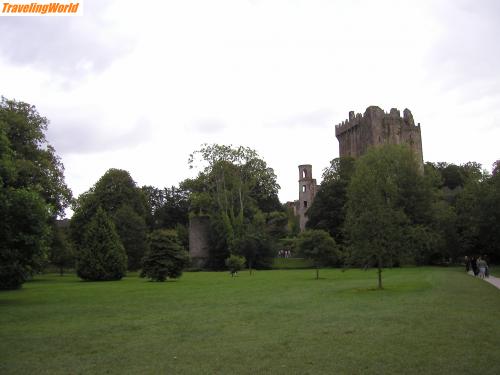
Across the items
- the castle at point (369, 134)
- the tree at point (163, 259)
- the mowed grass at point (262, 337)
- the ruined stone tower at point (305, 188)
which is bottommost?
the mowed grass at point (262, 337)

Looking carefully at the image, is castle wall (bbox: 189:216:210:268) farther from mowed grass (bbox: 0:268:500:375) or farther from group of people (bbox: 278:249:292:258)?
mowed grass (bbox: 0:268:500:375)

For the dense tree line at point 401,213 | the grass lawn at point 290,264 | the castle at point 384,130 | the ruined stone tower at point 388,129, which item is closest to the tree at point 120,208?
the grass lawn at point 290,264

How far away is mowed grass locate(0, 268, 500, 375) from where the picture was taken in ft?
25.3

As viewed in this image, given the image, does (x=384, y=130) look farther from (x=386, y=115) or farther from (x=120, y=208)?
(x=120, y=208)

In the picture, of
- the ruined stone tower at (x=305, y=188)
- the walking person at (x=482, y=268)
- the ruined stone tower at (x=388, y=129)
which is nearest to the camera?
the walking person at (x=482, y=268)

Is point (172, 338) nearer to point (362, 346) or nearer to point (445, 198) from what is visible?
point (362, 346)

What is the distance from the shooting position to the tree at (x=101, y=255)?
36.7 m

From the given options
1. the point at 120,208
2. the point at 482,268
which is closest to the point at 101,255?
the point at 120,208

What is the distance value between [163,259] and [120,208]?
2081cm

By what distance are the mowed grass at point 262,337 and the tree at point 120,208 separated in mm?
31819

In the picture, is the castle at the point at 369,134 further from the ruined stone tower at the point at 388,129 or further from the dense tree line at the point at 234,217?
the dense tree line at the point at 234,217

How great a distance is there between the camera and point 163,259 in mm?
33562

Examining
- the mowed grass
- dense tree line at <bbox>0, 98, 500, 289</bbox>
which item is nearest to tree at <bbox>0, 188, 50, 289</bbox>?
dense tree line at <bbox>0, 98, 500, 289</bbox>

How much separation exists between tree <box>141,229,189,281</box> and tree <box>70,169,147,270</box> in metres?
14.7
